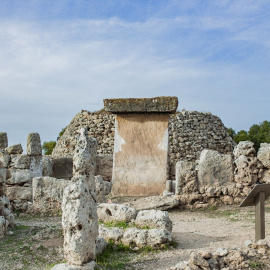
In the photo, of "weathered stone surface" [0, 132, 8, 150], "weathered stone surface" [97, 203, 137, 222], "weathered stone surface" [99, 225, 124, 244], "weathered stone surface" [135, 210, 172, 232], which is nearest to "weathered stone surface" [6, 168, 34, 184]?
"weathered stone surface" [0, 132, 8, 150]

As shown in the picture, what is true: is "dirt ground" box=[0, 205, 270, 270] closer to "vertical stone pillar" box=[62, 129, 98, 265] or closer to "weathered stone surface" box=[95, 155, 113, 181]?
"vertical stone pillar" box=[62, 129, 98, 265]

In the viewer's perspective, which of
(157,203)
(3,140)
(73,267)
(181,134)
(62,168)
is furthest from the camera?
(181,134)

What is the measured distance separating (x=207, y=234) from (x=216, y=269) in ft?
10.1

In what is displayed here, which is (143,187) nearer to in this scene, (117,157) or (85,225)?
(117,157)

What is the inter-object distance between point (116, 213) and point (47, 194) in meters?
3.62

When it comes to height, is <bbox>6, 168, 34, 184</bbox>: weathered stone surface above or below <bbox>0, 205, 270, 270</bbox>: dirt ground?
above

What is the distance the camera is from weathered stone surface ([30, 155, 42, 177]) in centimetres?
1379

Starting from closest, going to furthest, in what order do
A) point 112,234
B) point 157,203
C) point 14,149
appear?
point 112,234, point 157,203, point 14,149

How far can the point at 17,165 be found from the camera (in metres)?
13.4

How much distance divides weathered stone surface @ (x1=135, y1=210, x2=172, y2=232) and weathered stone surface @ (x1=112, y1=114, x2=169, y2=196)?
17.8ft

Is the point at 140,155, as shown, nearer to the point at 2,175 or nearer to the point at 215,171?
the point at 215,171

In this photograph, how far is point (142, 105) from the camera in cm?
1345

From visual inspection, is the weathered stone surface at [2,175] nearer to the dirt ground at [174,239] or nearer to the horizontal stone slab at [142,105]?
the dirt ground at [174,239]

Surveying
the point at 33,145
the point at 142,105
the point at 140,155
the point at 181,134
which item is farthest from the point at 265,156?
the point at 181,134
